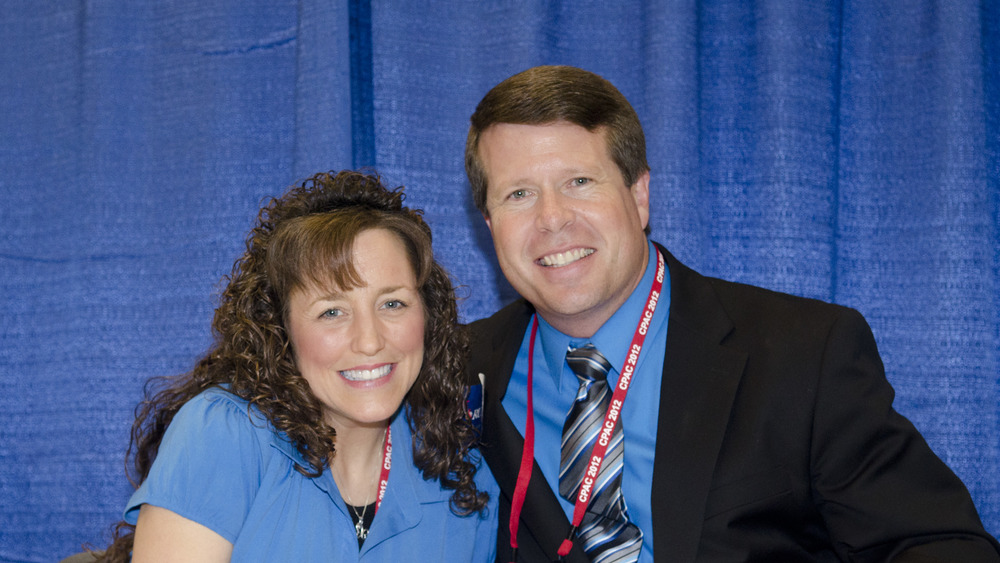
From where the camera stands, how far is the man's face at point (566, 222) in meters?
1.78

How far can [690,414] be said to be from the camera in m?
1.63

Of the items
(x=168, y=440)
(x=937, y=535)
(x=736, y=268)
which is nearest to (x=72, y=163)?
(x=168, y=440)

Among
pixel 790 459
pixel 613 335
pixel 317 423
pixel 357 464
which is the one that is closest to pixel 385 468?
pixel 357 464

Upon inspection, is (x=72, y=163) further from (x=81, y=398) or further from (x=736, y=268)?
(x=736, y=268)

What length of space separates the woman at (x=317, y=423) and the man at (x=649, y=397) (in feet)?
0.63

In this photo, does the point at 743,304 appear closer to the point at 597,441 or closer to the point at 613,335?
the point at 613,335

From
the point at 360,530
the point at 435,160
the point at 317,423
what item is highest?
the point at 435,160

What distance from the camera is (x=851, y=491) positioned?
1.52 meters

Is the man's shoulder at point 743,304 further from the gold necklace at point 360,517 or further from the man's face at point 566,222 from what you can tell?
the gold necklace at point 360,517

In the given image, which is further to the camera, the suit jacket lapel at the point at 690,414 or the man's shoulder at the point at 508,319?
the man's shoulder at the point at 508,319

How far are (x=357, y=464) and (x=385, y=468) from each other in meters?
0.07

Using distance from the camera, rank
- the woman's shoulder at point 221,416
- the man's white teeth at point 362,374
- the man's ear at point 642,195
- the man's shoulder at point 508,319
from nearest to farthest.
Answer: the woman's shoulder at point 221,416 → the man's white teeth at point 362,374 → the man's ear at point 642,195 → the man's shoulder at point 508,319

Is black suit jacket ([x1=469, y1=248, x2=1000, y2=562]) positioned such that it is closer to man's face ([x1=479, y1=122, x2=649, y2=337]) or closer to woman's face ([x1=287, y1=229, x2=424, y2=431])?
man's face ([x1=479, y1=122, x2=649, y2=337])

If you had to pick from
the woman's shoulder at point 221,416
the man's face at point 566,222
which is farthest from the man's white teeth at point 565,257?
the woman's shoulder at point 221,416
